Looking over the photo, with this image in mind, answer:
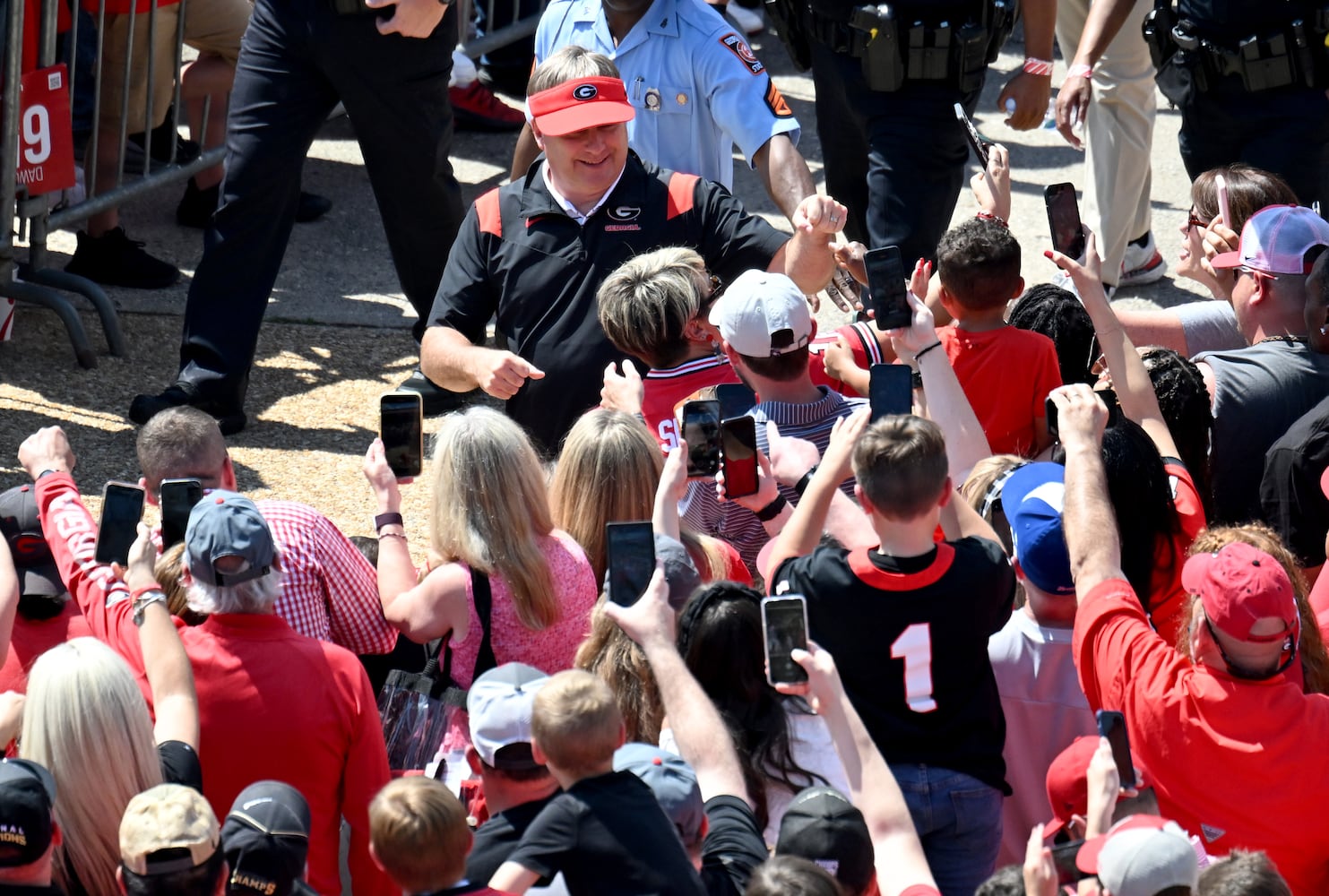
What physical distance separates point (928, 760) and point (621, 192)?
217 cm

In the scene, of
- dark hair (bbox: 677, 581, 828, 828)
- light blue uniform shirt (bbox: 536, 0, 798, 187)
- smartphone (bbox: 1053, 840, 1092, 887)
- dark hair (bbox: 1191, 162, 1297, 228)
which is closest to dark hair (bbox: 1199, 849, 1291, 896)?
smartphone (bbox: 1053, 840, 1092, 887)

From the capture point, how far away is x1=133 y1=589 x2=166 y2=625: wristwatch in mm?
3012

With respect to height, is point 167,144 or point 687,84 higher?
point 687,84

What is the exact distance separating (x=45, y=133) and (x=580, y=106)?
92.9 inches

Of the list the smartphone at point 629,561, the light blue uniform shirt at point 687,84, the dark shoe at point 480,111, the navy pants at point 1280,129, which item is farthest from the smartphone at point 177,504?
the dark shoe at point 480,111

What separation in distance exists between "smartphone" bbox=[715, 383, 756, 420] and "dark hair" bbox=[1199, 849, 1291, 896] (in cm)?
161

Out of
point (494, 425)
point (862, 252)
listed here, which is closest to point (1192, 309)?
point (862, 252)

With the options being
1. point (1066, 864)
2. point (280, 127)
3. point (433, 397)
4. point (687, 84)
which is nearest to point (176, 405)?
point (433, 397)

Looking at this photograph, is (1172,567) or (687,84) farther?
(687,84)

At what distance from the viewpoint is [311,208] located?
7.48 m

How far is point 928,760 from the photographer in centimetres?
304

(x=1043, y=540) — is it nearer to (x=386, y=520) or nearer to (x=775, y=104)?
(x=386, y=520)

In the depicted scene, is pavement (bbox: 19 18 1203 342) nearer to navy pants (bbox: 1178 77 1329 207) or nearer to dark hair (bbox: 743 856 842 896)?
navy pants (bbox: 1178 77 1329 207)

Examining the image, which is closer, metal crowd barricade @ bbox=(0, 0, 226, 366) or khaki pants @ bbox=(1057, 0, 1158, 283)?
metal crowd barricade @ bbox=(0, 0, 226, 366)
